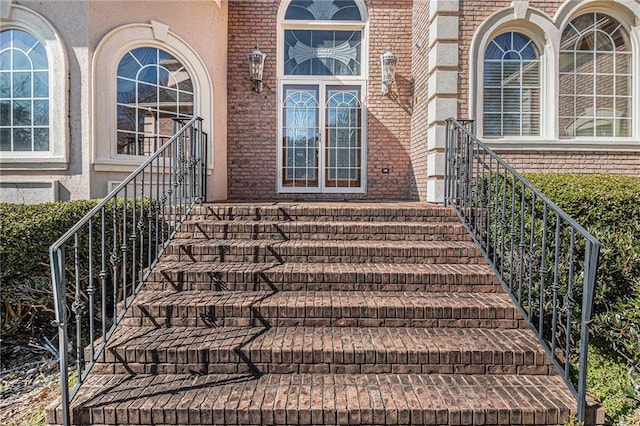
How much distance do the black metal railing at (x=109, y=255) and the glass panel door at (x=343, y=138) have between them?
2.48 meters

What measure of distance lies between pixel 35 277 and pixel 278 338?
2548mm

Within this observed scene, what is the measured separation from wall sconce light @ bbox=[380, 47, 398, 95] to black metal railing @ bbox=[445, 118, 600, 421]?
81.2 inches

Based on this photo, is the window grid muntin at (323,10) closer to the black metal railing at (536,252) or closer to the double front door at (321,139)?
the double front door at (321,139)

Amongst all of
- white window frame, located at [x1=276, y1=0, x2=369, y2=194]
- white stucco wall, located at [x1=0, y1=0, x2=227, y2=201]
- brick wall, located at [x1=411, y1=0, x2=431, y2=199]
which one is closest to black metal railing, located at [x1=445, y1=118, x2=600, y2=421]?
brick wall, located at [x1=411, y1=0, x2=431, y2=199]

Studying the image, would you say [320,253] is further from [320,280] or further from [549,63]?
[549,63]

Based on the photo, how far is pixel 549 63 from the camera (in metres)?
5.62

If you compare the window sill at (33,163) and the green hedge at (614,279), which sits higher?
the window sill at (33,163)

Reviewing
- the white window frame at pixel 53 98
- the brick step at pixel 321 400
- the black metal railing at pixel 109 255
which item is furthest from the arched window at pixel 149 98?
the brick step at pixel 321 400

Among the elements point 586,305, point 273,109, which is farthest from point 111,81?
point 586,305

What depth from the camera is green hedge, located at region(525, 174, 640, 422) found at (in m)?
3.09

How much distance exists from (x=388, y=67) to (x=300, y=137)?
1.99m

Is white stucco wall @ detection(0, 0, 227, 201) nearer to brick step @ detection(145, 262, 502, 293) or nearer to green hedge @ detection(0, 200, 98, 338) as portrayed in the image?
green hedge @ detection(0, 200, 98, 338)

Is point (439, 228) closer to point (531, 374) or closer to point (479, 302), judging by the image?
point (479, 302)

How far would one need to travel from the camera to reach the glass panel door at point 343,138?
710cm
